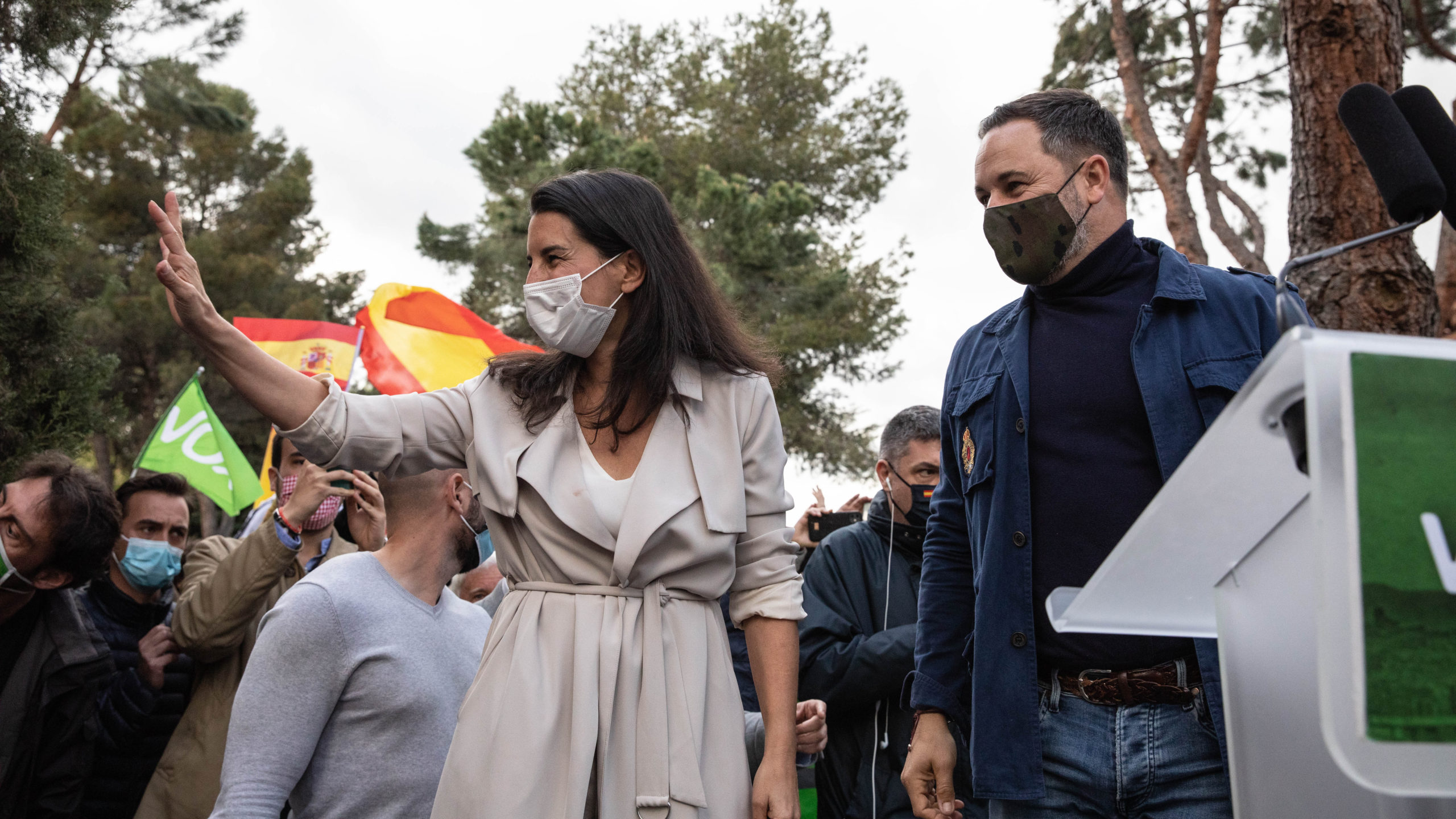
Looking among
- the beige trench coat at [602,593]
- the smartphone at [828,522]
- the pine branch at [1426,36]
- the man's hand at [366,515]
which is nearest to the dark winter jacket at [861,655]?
the smartphone at [828,522]

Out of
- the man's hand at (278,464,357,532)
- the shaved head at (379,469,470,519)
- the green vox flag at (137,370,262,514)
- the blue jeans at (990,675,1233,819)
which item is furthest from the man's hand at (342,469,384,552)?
the green vox flag at (137,370,262,514)

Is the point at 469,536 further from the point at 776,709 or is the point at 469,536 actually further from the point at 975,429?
the point at 975,429

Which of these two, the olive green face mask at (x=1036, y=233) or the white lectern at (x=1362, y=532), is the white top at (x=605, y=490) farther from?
the white lectern at (x=1362, y=532)

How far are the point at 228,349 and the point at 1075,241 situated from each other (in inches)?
70.4

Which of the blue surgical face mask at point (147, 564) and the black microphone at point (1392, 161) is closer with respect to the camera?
the black microphone at point (1392, 161)

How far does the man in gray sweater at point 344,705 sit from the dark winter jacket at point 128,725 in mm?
1853

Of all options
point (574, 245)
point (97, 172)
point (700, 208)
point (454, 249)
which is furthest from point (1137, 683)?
point (97, 172)

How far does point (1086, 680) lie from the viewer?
2262 millimetres

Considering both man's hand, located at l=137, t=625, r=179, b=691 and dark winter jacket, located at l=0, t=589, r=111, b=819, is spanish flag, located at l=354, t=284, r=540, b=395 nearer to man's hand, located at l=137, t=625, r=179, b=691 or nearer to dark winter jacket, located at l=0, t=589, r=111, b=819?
man's hand, located at l=137, t=625, r=179, b=691

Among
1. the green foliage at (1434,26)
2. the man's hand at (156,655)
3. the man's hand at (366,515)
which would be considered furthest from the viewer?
the green foliage at (1434,26)

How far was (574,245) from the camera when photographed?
2562 millimetres

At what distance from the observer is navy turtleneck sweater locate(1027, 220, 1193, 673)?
230 cm

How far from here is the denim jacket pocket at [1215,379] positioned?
91.0 inches

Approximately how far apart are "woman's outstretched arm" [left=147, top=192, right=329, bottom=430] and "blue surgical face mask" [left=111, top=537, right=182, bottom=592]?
9.38ft
